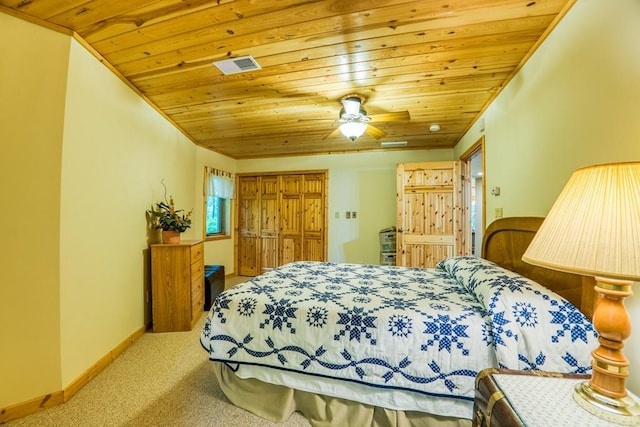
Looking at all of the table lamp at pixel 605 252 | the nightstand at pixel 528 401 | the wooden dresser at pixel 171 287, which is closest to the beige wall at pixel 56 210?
the wooden dresser at pixel 171 287

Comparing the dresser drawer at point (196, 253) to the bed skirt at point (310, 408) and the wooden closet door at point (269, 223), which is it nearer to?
the bed skirt at point (310, 408)

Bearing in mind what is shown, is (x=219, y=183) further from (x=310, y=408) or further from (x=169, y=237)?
(x=310, y=408)

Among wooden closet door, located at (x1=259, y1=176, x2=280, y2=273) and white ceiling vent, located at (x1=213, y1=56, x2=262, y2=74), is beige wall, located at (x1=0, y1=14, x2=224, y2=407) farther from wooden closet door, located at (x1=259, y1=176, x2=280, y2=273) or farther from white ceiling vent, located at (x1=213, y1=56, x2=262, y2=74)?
wooden closet door, located at (x1=259, y1=176, x2=280, y2=273)

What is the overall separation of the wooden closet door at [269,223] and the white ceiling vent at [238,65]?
3.04m

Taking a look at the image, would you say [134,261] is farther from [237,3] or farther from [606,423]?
[606,423]

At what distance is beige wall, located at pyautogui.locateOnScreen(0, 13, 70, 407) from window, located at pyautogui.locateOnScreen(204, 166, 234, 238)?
2737mm

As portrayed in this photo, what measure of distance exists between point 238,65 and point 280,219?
332 cm

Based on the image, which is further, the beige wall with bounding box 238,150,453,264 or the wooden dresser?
the beige wall with bounding box 238,150,453,264

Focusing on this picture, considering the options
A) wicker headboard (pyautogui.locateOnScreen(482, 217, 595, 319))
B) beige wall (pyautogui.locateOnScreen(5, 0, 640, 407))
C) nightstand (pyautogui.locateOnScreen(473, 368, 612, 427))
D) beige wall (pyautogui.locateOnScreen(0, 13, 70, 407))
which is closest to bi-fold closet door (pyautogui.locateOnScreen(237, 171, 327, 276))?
beige wall (pyautogui.locateOnScreen(5, 0, 640, 407))

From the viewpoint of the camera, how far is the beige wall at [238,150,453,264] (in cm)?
479

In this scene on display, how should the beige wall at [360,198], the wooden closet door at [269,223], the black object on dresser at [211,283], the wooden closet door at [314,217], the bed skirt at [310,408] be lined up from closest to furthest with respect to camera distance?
the bed skirt at [310,408], the black object on dresser at [211,283], the beige wall at [360,198], the wooden closet door at [314,217], the wooden closet door at [269,223]

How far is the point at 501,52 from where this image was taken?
6.59ft

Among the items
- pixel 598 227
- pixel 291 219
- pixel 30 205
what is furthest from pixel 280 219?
pixel 598 227

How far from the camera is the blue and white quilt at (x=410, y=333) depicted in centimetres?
129
